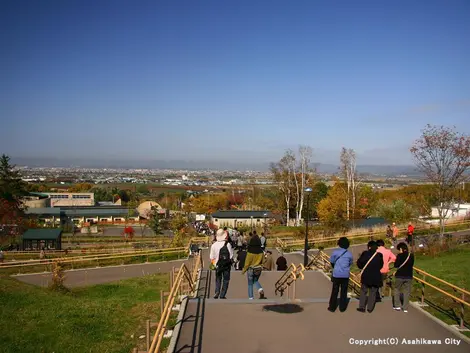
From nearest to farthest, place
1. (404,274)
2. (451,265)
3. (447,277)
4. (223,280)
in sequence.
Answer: (404,274) → (223,280) → (447,277) → (451,265)

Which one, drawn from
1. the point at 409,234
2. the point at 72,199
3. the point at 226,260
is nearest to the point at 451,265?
the point at 409,234

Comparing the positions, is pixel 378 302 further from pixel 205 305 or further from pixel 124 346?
pixel 124 346

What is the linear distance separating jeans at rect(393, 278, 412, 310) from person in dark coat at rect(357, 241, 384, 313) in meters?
0.49

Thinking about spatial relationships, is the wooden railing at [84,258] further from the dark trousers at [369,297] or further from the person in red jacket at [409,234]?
the dark trousers at [369,297]

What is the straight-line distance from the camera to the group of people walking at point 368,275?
8.20 meters

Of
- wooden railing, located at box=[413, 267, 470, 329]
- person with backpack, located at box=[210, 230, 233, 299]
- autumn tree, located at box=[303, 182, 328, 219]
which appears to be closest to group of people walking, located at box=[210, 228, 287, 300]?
person with backpack, located at box=[210, 230, 233, 299]

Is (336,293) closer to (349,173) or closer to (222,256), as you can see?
(222,256)

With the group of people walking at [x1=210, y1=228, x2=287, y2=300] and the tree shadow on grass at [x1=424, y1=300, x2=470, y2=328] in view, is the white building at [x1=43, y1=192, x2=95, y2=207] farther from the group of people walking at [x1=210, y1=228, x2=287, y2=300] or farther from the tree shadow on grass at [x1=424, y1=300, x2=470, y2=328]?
the tree shadow on grass at [x1=424, y1=300, x2=470, y2=328]

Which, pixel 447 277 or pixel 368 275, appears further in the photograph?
pixel 447 277

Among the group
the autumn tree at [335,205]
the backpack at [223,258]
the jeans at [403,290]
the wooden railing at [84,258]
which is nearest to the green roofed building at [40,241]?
the wooden railing at [84,258]

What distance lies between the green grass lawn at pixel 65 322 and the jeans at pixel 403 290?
539 cm

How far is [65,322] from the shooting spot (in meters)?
9.70

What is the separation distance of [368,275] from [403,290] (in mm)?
932

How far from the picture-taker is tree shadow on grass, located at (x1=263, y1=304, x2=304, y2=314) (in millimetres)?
8227
